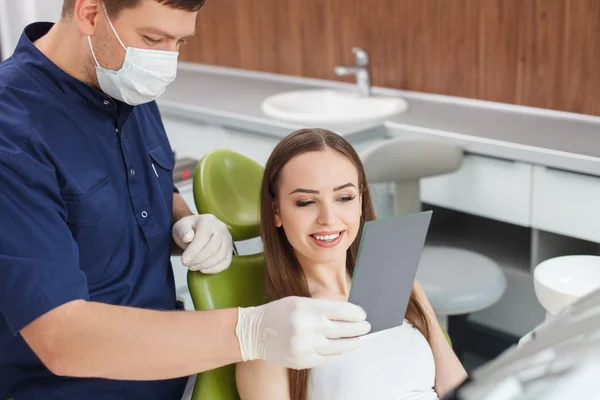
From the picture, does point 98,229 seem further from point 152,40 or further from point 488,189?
point 488,189

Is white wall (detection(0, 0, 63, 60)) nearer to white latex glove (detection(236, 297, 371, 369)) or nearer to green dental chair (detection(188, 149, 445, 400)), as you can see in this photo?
green dental chair (detection(188, 149, 445, 400))

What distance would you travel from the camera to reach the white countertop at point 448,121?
2.33 meters

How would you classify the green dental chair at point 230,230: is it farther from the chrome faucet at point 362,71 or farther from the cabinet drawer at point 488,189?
the chrome faucet at point 362,71

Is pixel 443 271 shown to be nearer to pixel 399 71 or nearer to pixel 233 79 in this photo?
pixel 399 71

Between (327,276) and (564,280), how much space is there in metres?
0.62

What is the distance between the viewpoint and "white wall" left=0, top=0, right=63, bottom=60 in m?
3.74

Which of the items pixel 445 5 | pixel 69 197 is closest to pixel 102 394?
pixel 69 197

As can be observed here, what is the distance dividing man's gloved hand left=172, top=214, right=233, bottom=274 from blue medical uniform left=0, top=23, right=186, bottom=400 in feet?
0.14

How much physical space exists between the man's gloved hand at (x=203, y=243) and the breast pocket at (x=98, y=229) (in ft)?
0.45

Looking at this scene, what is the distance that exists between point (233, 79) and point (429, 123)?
4.12 feet

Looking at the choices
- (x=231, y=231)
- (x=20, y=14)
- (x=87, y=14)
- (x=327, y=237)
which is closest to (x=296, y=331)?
(x=327, y=237)

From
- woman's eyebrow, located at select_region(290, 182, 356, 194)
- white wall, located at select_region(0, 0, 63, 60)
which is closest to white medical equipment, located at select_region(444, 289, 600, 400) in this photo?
woman's eyebrow, located at select_region(290, 182, 356, 194)

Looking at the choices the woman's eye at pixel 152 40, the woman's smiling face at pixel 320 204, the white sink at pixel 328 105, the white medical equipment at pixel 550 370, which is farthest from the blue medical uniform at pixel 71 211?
the white sink at pixel 328 105

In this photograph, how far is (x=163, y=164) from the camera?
5.23 ft
